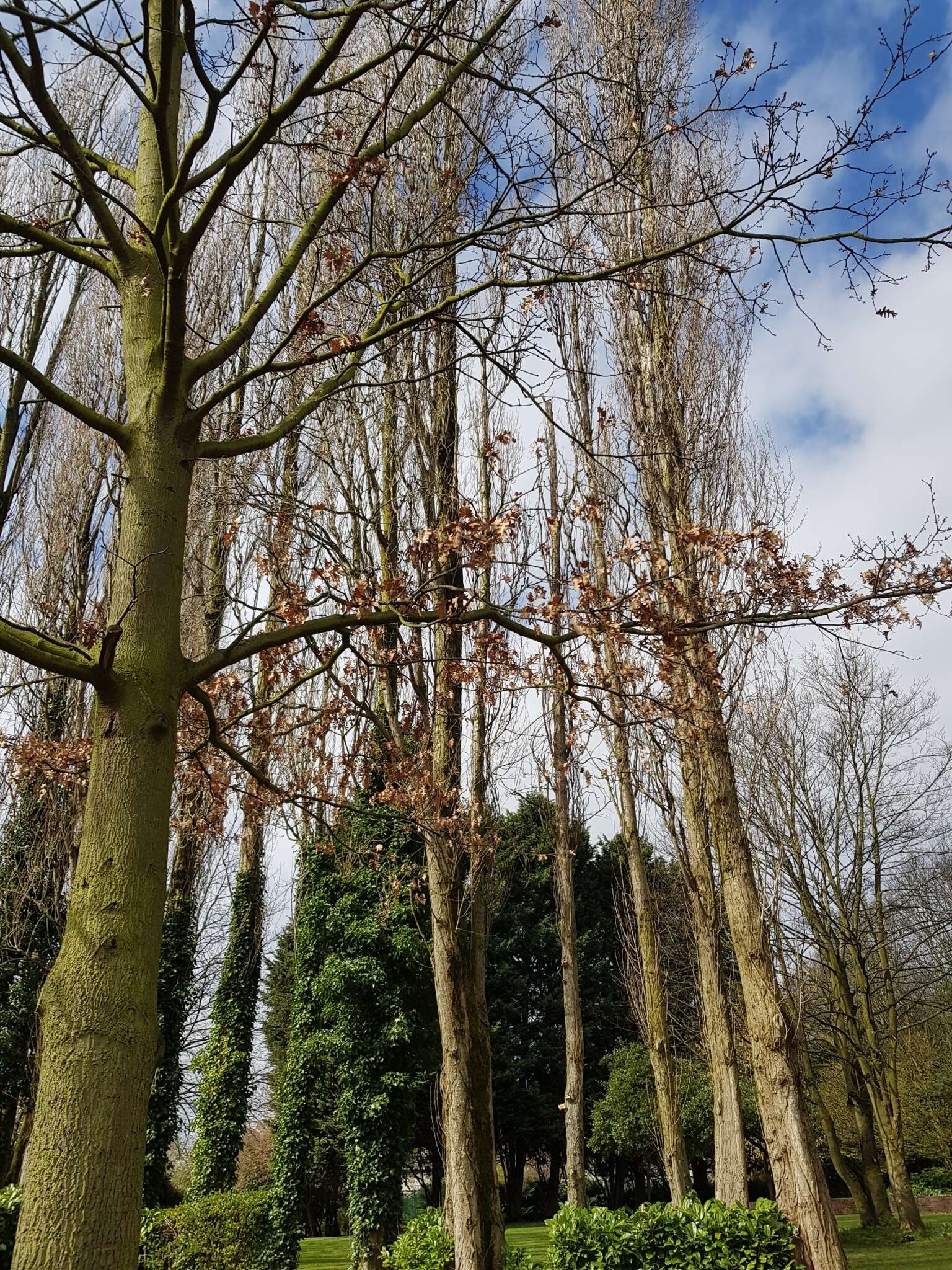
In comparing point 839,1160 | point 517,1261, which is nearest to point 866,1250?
point 839,1160

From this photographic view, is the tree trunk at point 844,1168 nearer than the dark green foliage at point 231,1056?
No

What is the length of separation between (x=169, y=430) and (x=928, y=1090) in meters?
20.2

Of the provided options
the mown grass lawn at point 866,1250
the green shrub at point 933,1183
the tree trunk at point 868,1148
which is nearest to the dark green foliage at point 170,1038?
the mown grass lawn at point 866,1250

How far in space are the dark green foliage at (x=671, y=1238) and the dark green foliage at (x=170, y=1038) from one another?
232 inches

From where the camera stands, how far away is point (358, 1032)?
1156 cm

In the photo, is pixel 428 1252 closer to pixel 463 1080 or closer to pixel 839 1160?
pixel 463 1080

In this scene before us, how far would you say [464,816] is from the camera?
7758mm

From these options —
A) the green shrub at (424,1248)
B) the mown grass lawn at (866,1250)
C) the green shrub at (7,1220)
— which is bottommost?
the mown grass lawn at (866,1250)

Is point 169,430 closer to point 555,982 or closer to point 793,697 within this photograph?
point 793,697

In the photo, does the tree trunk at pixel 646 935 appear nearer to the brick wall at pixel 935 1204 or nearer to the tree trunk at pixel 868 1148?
the tree trunk at pixel 868 1148

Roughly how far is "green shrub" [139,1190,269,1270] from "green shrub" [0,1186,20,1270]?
1.57m

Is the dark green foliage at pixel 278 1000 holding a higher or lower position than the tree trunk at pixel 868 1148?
higher

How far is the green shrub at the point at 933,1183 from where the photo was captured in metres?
20.3

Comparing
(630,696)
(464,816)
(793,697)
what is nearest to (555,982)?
(793,697)
